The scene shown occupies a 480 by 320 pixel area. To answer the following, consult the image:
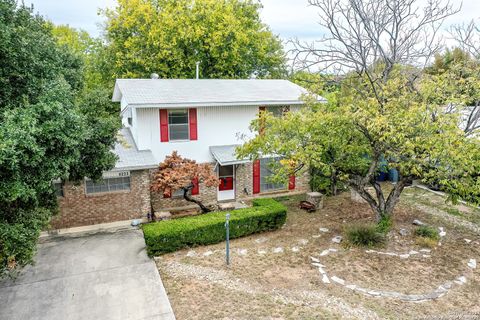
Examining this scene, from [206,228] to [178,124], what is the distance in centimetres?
538

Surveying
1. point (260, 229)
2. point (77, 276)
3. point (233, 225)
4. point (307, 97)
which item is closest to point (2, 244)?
point (77, 276)

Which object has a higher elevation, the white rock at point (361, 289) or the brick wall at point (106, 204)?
the brick wall at point (106, 204)

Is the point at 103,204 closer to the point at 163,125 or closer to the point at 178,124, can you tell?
the point at 163,125

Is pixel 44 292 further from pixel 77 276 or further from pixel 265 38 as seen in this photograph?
pixel 265 38

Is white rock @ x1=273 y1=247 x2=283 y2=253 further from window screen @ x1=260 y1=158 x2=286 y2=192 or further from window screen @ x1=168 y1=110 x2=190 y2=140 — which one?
window screen @ x1=168 y1=110 x2=190 y2=140

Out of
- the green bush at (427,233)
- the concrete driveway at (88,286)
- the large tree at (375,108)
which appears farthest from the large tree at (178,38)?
the green bush at (427,233)

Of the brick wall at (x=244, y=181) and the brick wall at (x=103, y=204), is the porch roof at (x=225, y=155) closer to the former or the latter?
the brick wall at (x=244, y=181)

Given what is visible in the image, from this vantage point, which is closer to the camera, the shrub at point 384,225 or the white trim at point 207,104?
the shrub at point 384,225

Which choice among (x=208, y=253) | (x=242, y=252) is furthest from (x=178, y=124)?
(x=242, y=252)

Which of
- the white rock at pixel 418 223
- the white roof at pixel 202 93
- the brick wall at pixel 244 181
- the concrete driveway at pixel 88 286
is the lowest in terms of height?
the concrete driveway at pixel 88 286

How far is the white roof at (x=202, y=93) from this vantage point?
14062 mm

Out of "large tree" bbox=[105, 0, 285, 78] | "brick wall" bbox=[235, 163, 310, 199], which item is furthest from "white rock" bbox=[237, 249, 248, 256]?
"large tree" bbox=[105, 0, 285, 78]

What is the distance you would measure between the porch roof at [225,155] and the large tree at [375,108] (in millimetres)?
2960

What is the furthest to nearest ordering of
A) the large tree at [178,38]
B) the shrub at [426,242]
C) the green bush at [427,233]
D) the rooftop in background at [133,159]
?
the large tree at [178,38]
the rooftop in background at [133,159]
the green bush at [427,233]
the shrub at [426,242]
